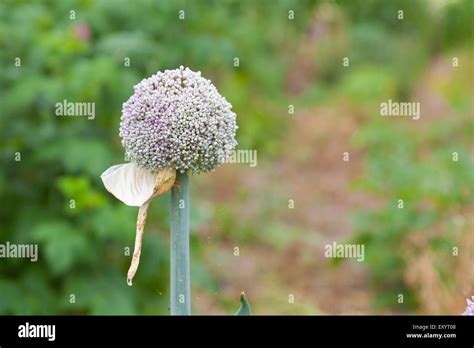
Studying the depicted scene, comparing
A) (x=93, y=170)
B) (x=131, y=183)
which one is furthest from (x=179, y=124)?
(x=93, y=170)

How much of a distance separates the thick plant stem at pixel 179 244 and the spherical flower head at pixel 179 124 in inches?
1.5

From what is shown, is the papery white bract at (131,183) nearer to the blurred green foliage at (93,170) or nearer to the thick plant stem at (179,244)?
the thick plant stem at (179,244)

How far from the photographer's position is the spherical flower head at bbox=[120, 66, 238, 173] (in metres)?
1.03

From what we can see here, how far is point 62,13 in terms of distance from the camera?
3.98 meters

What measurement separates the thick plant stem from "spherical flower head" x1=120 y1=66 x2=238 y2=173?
4 cm

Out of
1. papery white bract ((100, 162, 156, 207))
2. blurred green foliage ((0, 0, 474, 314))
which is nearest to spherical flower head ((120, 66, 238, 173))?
papery white bract ((100, 162, 156, 207))

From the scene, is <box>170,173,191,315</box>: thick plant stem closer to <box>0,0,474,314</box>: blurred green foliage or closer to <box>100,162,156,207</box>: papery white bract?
<box>100,162,156,207</box>: papery white bract

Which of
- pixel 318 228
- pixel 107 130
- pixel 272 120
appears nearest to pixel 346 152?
pixel 272 120

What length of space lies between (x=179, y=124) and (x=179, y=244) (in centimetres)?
18

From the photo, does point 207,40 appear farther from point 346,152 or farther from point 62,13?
point 346,152

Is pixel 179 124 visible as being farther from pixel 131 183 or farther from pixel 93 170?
pixel 93 170

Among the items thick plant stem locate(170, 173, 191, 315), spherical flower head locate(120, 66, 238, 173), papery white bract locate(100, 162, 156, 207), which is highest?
spherical flower head locate(120, 66, 238, 173)

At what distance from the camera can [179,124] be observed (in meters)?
1.04
